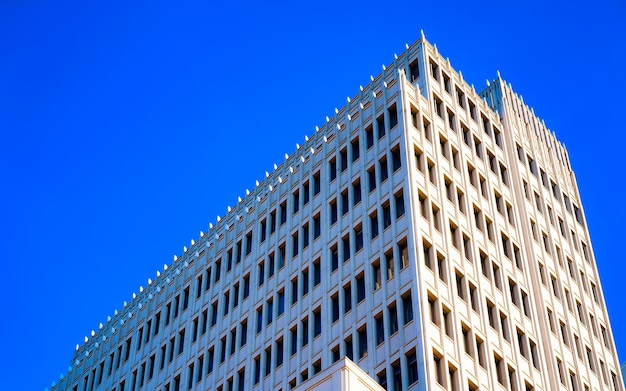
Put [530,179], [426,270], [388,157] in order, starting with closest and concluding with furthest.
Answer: [426,270]
[388,157]
[530,179]

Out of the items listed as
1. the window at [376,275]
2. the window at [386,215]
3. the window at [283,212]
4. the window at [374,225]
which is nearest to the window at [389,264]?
the window at [376,275]

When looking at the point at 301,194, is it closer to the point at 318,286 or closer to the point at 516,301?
the point at 318,286

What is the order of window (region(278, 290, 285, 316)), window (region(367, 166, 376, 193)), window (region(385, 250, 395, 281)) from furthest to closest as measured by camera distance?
window (region(278, 290, 285, 316)), window (region(367, 166, 376, 193)), window (region(385, 250, 395, 281))

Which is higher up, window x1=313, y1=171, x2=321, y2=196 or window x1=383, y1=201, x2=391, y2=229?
window x1=313, y1=171, x2=321, y2=196

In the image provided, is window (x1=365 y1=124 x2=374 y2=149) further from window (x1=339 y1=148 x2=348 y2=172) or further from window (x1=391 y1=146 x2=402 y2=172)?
window (x1=391 y1=146 x2=402 y2=172)

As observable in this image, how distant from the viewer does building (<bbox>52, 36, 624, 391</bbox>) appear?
198 feet

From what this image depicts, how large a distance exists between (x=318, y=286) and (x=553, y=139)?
3706cm

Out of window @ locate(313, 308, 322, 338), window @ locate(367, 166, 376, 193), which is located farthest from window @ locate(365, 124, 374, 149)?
window @ locate(313, 308, 322, 338)

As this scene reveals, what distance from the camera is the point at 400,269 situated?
6084 centimetres

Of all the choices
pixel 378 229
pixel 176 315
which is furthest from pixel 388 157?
pixel 176 315

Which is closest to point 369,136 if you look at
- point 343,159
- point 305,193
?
point 343,159

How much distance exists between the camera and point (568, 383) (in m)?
67.4

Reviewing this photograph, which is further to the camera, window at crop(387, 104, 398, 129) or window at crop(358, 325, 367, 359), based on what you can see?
window at crop(387, 104, 398, 129)

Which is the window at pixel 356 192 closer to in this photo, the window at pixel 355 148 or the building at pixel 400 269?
the building at pixel 400 269
